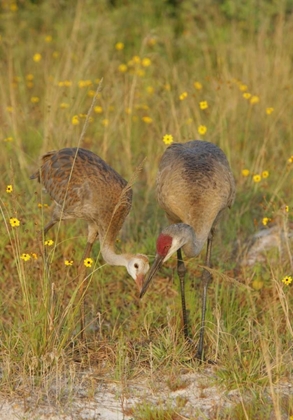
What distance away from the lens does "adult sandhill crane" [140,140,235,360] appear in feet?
17.9

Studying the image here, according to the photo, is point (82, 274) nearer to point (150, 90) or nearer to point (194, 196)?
point (194, 196)

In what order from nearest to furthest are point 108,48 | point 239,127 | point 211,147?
1. point 211,147
2. point 239,127
3. point 108,48

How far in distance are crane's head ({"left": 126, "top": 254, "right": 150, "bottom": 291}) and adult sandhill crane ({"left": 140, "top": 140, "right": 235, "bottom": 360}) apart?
0.70 feet

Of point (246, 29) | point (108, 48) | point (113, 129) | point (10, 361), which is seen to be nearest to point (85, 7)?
point (108, 48)

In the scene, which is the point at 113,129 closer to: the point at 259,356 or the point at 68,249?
the point at 68,249

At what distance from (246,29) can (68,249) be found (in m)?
4.94

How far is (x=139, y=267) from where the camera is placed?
5.51 m

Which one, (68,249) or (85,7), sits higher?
(85,7)

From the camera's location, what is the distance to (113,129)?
7895 mm

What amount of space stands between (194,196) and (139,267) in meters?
0.61

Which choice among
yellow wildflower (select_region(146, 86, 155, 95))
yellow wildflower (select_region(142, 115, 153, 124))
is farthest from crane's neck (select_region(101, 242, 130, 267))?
yellow wildflower (select_region(146, 86, 155, 95))

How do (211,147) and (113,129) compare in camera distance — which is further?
(113,129)

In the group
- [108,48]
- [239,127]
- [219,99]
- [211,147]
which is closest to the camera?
[211,147]

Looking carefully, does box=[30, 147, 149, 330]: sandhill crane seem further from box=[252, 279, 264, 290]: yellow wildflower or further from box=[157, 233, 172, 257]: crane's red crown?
box=[252, 279, 264, 290]: yellow wildflower
